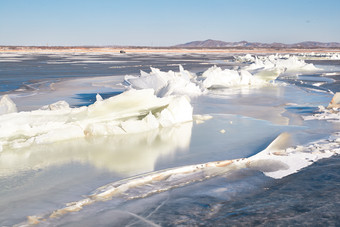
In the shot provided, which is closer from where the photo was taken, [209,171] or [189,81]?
[209,171]

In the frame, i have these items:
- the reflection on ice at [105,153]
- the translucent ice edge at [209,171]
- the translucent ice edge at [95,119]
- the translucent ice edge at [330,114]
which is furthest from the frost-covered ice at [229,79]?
the translucent ice edge at [209,171]

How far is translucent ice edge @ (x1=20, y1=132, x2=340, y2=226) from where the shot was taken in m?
2.70

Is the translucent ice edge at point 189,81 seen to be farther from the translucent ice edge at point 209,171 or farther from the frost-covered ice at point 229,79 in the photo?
the translucent ice edge at point 209,171

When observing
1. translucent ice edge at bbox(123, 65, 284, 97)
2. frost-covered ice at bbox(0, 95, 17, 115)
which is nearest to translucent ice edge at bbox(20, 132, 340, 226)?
frost-covered ice at bbox(0, 95, 17, 115)

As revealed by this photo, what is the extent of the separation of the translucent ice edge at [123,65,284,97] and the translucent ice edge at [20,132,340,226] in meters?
3.74

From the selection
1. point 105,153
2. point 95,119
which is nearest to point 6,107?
point 95,119

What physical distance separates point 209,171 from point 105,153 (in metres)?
1.19

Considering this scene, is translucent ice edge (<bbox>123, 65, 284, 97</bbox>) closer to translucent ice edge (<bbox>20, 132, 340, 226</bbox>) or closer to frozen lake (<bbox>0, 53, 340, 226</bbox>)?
frozen lake (<bbox>0, 53, 340, 226</bbox>)

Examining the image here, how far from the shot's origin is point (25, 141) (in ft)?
13.8

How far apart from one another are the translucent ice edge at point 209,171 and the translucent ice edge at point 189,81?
3.74 meters

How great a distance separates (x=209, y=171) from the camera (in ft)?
10.8

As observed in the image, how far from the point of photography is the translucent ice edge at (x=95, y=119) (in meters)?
4.29

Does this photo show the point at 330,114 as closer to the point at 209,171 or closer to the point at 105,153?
the point at 209,171

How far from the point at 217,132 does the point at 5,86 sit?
773 centimetres
